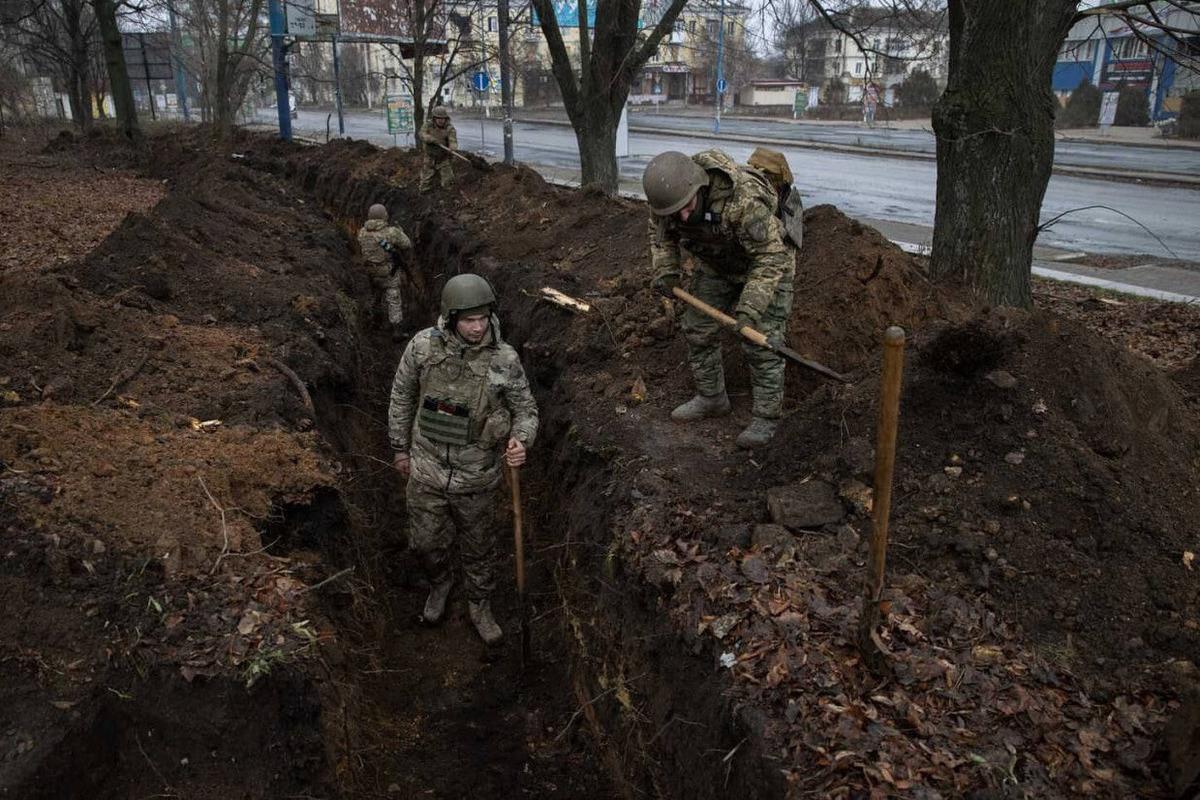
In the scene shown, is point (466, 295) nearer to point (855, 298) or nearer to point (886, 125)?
point (855, 298)

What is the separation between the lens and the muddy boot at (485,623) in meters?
5.83

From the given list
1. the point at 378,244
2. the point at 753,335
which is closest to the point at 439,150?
the point at 378,244

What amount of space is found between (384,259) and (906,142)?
26.3m

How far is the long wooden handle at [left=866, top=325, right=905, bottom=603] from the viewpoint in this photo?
2910 mm

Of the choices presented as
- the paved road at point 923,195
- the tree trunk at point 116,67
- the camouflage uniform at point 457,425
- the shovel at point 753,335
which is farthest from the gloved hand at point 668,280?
the tree trunk at point 116,67

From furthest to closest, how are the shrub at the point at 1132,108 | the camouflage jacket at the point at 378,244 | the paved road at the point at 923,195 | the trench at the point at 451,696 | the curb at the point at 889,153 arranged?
the shrub at the point at 1132,108 < the curb at the point at 889,153 < the paved road at the point at 923,195 < the camouflage jacket at the point at 378,244 < the trench at the point at 451,696

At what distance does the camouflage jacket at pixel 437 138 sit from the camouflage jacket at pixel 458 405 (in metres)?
10.2

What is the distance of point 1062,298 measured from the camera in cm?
923

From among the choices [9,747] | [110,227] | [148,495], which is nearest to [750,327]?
[148,495]

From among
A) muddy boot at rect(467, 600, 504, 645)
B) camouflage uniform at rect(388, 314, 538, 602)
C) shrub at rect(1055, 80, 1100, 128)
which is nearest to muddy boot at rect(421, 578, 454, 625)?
muddy boot at rect(467, 600, 504, 645)

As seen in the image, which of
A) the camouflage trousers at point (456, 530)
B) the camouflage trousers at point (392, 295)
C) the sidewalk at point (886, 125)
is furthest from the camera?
the sidewalk at point (886, 125)

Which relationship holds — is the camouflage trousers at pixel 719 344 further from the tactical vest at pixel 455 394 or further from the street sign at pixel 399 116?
the street sign at pixel 399 116

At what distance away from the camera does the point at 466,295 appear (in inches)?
196

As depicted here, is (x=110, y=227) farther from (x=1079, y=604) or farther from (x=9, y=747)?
(x=1079, y=604)
